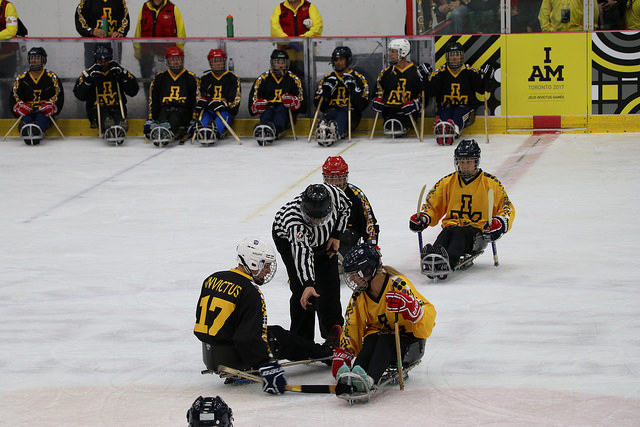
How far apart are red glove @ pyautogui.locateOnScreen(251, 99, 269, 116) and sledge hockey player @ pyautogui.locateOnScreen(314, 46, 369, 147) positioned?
0.73m

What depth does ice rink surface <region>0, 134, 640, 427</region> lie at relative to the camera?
5.46 meters

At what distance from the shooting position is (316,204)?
605 centimetres

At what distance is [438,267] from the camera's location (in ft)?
26.1

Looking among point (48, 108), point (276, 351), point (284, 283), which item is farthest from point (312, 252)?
point (48, 108)

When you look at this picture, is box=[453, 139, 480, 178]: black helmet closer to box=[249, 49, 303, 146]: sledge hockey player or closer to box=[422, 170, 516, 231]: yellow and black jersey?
box=[422, 170, 516, 231]: yellow and black jersey

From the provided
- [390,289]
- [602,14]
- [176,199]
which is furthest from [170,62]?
[390,289]

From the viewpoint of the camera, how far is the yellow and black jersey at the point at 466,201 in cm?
837

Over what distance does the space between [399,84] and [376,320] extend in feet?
30.4

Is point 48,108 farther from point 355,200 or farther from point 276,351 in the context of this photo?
point 276,351

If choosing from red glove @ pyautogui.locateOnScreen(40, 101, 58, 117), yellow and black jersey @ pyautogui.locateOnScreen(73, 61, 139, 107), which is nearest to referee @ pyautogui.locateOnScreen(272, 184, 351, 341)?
yellow and black jersey @ pyautogui.locateOnScreen(73, 61, 139, 107)

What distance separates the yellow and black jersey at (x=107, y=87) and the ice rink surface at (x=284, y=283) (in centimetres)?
89

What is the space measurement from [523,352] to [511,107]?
8.95m

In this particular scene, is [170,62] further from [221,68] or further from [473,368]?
[473,368]

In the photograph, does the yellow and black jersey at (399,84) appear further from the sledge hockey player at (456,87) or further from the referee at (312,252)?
the referee at (312,252)
